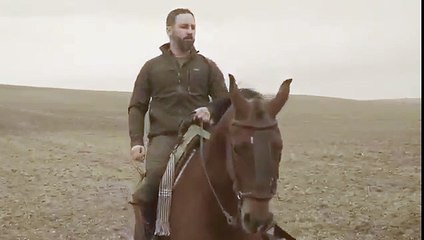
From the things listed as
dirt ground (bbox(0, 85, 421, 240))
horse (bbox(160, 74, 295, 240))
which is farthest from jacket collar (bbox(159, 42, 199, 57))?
dirt ground (bbox(0, 85, 421, 240))

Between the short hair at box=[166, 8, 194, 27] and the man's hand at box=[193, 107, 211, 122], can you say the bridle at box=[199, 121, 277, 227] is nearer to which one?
the man's hand at box=[193, 107, 211, 122]

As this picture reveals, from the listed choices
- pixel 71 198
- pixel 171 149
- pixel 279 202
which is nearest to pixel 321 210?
pixel 279 202

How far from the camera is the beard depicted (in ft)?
23.7

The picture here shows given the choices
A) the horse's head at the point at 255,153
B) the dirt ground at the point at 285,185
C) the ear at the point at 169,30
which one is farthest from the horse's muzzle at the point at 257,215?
the dirt ground at the point at 285,185

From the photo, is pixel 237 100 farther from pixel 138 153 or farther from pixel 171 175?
pixel 138 153

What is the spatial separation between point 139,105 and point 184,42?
0.82 m

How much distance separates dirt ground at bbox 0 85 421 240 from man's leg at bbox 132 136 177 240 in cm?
715

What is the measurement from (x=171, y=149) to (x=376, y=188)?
39.1 ft

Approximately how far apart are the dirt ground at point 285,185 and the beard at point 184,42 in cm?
745

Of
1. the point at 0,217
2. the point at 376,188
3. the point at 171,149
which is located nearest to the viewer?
the point at 171,149

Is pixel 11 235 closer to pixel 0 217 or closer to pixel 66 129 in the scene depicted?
pixel 0 217

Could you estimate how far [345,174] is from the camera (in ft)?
67.1

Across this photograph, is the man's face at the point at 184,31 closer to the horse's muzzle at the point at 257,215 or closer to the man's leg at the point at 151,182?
the man's leg at the point at 151,182

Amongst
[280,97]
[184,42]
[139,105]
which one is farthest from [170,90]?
[280,97]
